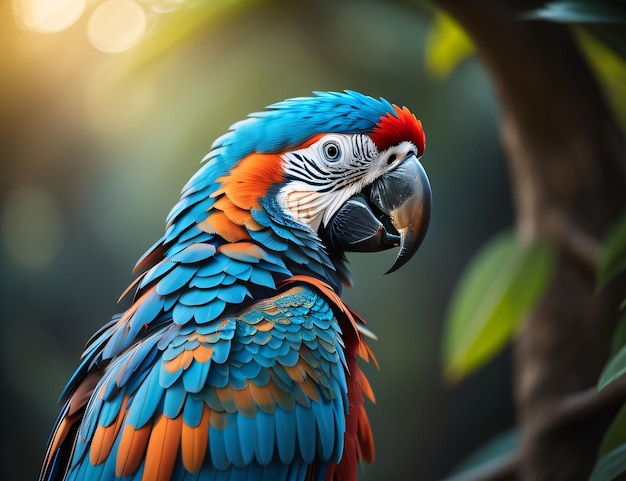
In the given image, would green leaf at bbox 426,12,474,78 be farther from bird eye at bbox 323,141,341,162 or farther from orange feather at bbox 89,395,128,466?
orange feather at bbox 89,395,128,466

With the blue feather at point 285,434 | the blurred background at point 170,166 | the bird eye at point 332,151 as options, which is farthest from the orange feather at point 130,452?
the blurred background at point 170,166

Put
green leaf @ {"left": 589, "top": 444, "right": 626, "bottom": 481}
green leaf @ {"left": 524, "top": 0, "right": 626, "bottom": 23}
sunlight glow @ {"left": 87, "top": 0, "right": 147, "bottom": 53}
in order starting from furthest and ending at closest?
sunlight glow @ {"left": 87, "top": 0, "right": 147, "bottom": 53}
green leaf @ {"left": 524, "top": 0, "right": 626, "bottom": 23}
green leaf @ {"left": 589, "top": 444, "right": 626, "bottom": 481}

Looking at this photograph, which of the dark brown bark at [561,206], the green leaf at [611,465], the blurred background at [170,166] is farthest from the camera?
the blurred background at [170,166]

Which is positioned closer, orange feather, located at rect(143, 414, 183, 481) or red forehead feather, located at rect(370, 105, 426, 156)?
orange feather, located at rect(143, 414, 183, 481)

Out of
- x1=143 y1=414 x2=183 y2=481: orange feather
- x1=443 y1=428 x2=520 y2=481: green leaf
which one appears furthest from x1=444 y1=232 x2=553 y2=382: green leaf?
x1=143 y1=414 x2=183 y2=481: orange feather

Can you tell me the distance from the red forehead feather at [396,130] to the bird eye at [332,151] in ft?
0.15

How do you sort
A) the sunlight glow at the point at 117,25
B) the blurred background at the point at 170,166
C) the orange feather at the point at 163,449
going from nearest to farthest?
the orange feather at the point at 163,449, the sunlight glow at the point at 117,25, the blurred background at the point at 170,166

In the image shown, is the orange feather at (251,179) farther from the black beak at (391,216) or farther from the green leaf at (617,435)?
the green leaf at (617,435)

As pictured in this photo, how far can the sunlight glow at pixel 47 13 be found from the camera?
1631mm

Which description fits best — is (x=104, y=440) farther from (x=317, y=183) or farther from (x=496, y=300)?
(x=496, y=300)

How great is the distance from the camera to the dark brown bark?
4.11 feet

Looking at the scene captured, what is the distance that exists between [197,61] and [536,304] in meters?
1.39

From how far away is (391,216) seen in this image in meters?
0.78

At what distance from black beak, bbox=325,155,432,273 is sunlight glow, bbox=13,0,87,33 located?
3.98 feet
